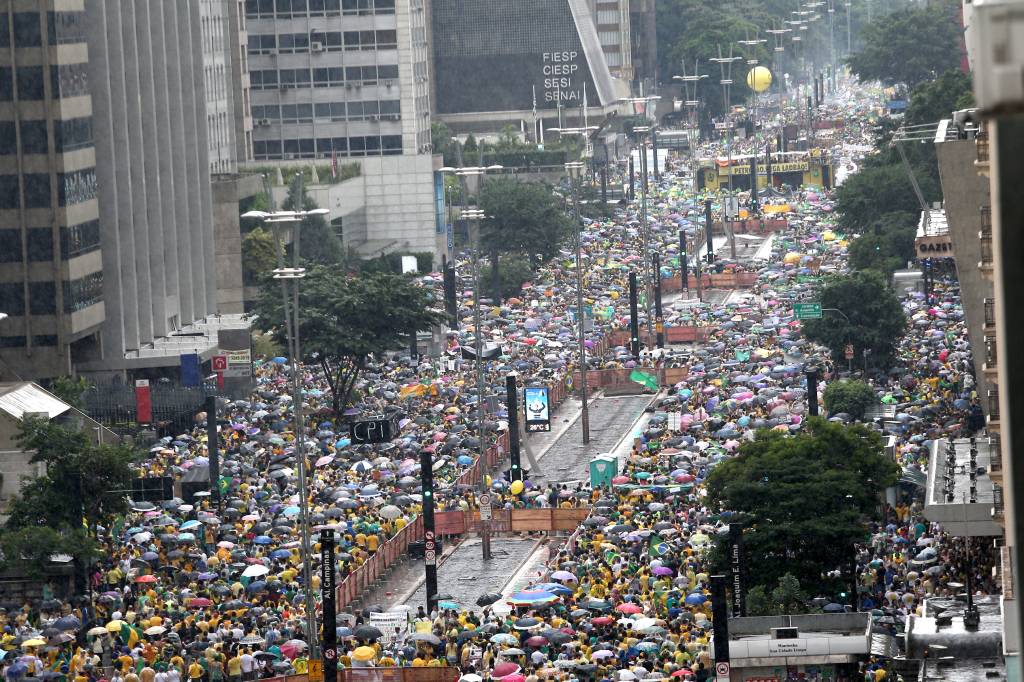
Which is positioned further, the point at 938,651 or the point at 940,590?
the point at 940,590

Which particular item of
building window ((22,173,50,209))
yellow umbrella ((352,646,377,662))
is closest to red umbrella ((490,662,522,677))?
yellow umbrella ((352,646,377,662))

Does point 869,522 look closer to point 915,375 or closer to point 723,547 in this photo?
point 723,547

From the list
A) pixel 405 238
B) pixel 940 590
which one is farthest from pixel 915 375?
pixel 405 238

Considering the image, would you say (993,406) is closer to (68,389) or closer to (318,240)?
(68,389)

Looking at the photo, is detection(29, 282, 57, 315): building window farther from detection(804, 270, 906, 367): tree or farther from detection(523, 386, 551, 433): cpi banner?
detection(804, 270, 906, 367): tree

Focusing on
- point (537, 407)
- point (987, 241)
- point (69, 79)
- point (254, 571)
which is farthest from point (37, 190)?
point (987, 241)

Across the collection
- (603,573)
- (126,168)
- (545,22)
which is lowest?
(603,573)

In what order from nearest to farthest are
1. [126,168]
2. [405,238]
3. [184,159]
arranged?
[126,168]
[184,159]
[405,238]
